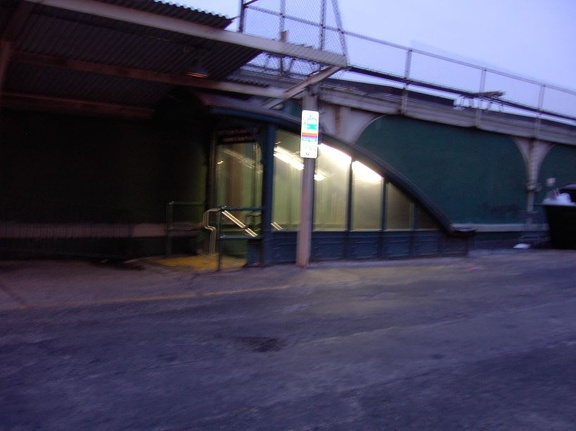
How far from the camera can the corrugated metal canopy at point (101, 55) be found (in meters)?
8.99

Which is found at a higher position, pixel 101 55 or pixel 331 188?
pixel 101 55

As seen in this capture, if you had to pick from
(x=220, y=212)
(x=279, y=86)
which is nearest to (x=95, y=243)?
(x=220, y=212)

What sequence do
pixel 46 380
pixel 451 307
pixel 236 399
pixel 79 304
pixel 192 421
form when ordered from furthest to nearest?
pixel 451 307 < pixel 79 304 < pixel 46 380 < pixel 236 399 < pixel 192 421

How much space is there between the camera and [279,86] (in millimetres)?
13547

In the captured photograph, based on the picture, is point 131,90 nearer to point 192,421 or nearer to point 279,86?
point 279,86

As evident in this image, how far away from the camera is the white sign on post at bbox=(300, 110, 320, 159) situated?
1171 centimetres

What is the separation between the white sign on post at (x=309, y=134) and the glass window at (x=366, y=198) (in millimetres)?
1609

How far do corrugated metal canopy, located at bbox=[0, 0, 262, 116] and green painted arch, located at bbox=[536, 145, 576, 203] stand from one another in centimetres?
1299

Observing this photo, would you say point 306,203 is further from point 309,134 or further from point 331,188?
point 309,134

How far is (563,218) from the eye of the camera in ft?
57.5

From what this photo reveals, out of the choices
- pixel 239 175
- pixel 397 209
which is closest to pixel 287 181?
pixel 239 175

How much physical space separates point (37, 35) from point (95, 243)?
4.56 m

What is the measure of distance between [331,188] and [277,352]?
6.96 meters

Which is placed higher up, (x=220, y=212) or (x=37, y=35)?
(x=37, y=35)
